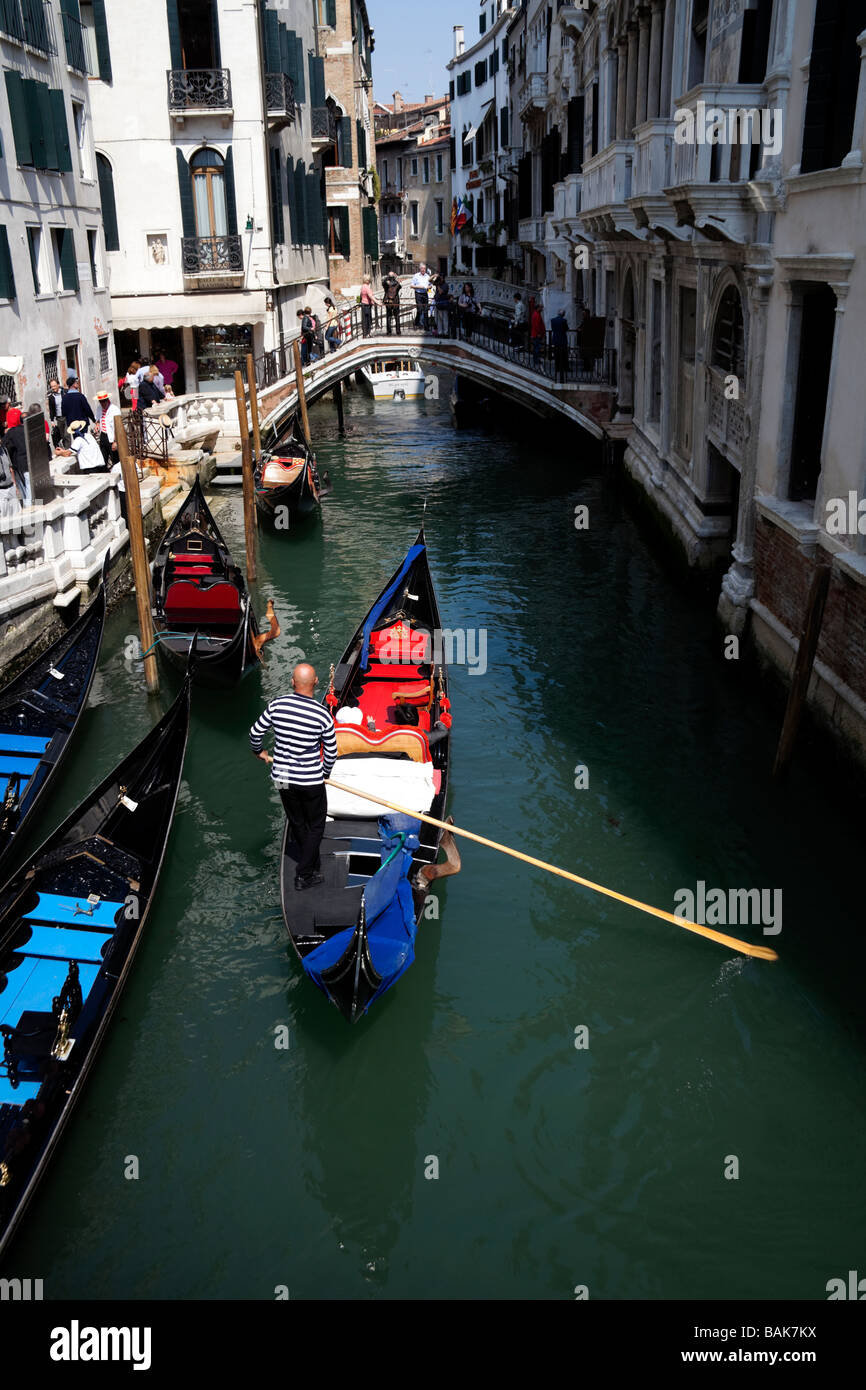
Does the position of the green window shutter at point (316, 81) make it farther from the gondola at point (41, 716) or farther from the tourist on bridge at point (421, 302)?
the gondola at point (41, 716)

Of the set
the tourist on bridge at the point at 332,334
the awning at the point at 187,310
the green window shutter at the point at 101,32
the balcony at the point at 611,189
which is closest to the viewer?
the balcony at the point at 611,189

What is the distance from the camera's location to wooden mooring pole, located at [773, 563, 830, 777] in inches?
234

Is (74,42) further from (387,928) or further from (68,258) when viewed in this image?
(387,928)

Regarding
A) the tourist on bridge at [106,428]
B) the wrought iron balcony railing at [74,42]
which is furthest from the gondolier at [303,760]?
the wrought iron balcony railing at [74,42]

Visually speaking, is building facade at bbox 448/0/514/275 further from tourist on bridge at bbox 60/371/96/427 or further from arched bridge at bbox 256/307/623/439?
tourist on bridge at bbox 60/371/96/427

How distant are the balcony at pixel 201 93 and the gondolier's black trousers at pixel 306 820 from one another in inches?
534

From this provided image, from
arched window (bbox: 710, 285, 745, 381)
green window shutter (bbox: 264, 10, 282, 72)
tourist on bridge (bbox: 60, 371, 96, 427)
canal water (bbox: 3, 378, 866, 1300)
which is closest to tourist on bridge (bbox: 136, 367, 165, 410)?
tourist on bridge (bbox: 60, 371, 96, 427)

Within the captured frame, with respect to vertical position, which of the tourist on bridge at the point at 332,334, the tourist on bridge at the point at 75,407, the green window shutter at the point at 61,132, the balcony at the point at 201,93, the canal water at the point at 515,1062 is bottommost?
the canal water at the point at 515,1062

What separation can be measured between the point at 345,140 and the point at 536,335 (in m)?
10.3

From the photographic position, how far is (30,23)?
11.4 meters

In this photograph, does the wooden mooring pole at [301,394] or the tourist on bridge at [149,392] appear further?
the wooden mooring pole at [301,394]

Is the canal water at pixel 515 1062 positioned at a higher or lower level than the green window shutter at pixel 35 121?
lower

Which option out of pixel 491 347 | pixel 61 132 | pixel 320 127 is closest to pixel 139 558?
pixel 61 132

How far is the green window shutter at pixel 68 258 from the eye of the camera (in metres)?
12.8
